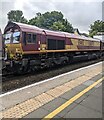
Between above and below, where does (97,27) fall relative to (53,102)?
above

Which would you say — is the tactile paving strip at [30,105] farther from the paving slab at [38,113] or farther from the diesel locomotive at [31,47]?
the diesel locomotive at [31,47]

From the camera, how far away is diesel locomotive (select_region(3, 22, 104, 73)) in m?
11.6

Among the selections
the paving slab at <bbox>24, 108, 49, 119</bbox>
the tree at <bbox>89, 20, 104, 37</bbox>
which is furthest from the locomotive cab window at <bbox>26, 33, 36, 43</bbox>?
the tree at <bbox>89, 20, 104, 37</bbox>

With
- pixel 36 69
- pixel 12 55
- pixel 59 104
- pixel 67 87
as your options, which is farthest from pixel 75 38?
pixel 59 104

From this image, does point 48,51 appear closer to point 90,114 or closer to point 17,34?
point 17,34

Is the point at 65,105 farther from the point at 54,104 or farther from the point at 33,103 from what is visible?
the point at 33,103

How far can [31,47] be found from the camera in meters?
12.3

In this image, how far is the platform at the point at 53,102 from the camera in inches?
186

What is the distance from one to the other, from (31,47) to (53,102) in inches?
279

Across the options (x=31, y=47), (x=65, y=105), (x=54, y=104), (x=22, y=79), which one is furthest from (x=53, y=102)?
(x=31, y=47)

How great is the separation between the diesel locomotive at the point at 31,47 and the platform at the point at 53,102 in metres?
4.21

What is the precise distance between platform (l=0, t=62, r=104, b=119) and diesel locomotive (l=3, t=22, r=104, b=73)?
421cm

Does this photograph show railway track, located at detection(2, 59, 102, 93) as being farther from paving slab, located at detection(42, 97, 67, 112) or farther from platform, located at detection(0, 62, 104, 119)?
paving slab, located at detection(42, 97, 67, 112)

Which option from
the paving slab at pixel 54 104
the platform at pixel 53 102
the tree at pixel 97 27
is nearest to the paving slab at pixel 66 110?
the platform at pixel 53 102
